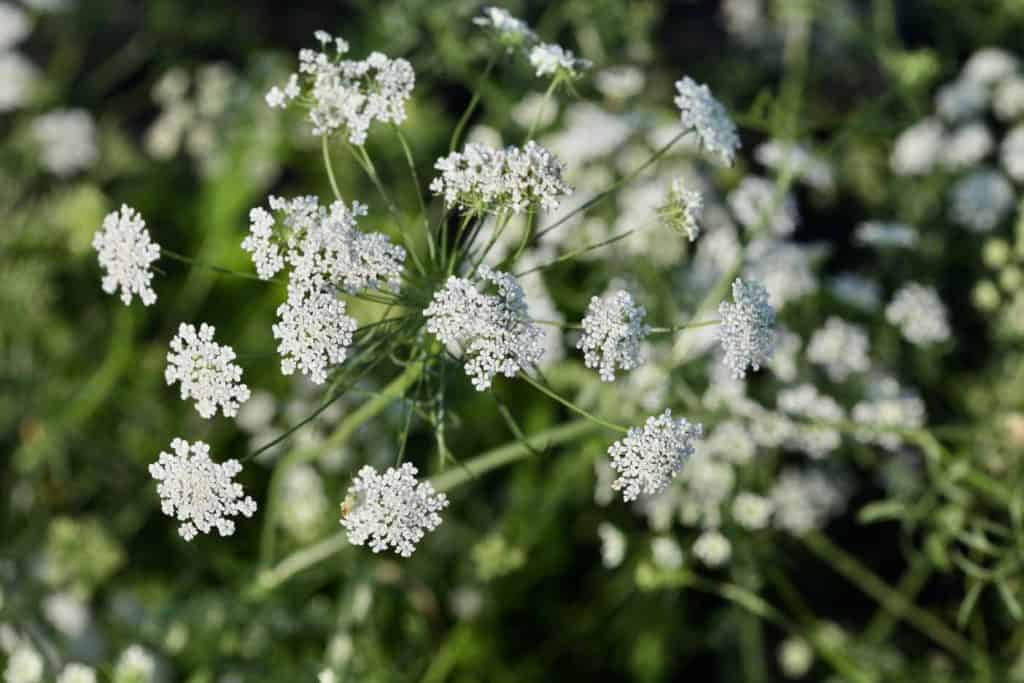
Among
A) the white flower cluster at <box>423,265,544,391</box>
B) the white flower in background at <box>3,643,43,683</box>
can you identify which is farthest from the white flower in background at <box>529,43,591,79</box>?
the white flower in background at <box>3,643,43,683</box>

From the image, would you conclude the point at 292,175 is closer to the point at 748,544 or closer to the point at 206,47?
the point at 206,47

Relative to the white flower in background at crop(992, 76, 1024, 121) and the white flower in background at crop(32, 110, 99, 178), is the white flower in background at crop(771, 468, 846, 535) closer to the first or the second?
the white flower in background at crop(992, 76, 1024, 121)

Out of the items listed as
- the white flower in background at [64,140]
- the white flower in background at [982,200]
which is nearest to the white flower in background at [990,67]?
the white flower in background at [982,200]

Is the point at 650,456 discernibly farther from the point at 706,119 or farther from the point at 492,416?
the point at 492,416

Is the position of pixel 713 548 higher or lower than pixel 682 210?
lower

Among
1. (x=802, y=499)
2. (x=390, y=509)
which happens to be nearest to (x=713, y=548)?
(x=802, y=499)

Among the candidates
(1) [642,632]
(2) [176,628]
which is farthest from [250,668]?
(1) [642,632]
